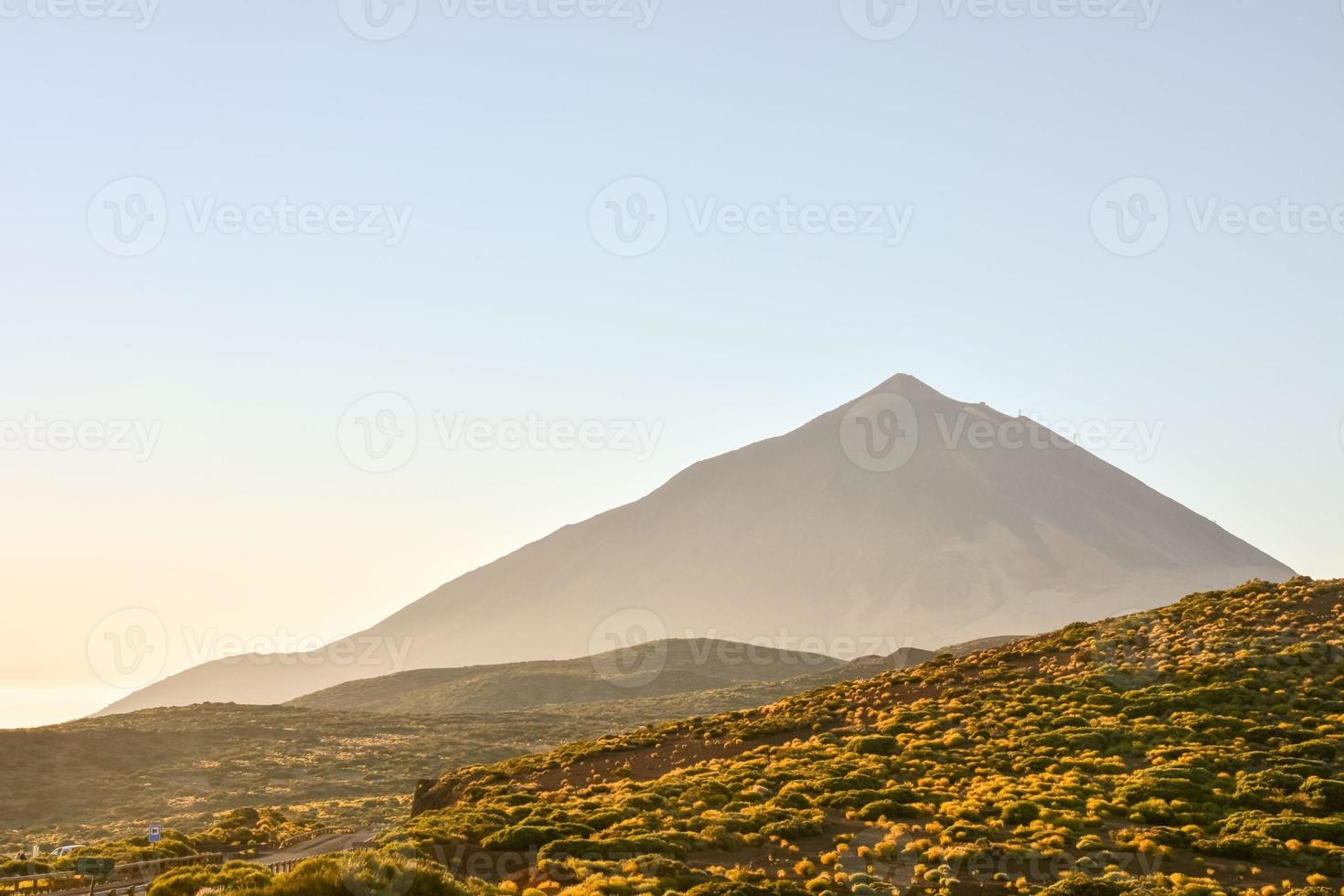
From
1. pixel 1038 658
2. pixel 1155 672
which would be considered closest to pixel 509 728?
pixel 1038 658

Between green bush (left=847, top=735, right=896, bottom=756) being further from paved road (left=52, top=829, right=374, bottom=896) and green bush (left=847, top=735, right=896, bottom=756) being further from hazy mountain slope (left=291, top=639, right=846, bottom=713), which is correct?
hazy mountain slope (left=291, top=639, right=846, bottom=713)

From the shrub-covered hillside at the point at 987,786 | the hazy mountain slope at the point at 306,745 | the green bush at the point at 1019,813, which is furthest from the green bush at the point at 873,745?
the hazy mountain slope at the point at 306,745

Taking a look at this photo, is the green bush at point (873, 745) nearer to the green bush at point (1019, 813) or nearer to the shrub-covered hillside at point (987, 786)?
the shrub-covered hillside at point (987, 786)

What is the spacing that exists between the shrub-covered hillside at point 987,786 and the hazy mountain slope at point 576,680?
10358 centimetres

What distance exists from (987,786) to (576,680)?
139 metres

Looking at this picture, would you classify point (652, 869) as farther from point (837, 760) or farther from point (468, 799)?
point (468, 799)

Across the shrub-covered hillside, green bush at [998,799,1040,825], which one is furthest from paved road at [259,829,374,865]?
green bush at [998,799,1040,825]

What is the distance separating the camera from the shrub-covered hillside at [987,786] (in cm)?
2928

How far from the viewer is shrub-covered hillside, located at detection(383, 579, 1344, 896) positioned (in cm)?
2928

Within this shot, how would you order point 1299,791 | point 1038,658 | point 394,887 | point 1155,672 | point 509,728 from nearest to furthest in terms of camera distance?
point 394,887 < point 1299,791 < point 1155,672 < point 1038,658 < point 509,728

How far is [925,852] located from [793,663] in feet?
528

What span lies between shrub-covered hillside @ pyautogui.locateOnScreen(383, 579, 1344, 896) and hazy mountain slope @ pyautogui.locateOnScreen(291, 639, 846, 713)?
10358cm

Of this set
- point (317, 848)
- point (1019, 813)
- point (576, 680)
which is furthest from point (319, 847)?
point (576, 680)

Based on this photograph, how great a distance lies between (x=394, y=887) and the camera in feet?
63.1
